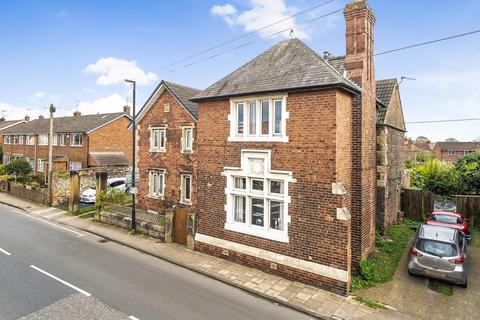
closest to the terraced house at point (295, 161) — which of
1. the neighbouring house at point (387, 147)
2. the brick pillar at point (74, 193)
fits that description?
the neighbouring house at point (387, 147)

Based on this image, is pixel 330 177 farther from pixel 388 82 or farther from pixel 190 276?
pixel 388 82

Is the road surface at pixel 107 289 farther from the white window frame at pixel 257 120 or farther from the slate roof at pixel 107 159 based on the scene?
the slate roof at pixel 107 159

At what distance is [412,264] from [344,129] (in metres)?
5.24

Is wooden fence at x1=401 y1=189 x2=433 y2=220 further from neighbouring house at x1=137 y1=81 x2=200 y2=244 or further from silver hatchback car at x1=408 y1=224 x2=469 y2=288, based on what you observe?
neighbouring house at x1=137 y1=81 x2=200 y2=244

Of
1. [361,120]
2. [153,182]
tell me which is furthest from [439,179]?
[153,182]

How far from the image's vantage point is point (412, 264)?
414 inches

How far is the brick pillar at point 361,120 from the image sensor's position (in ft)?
36.6

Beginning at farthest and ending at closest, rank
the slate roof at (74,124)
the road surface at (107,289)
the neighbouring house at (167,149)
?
the slate roof at (74,124), the neighbouring house at (167,149), the road surface at (107,289)

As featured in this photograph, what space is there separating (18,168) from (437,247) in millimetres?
36728

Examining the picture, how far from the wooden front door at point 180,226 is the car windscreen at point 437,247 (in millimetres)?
9452

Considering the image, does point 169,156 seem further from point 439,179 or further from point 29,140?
point 29,140

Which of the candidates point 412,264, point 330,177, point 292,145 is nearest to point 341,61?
point 292,145

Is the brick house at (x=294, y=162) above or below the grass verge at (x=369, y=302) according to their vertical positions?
above

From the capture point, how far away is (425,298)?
31.0 feet
